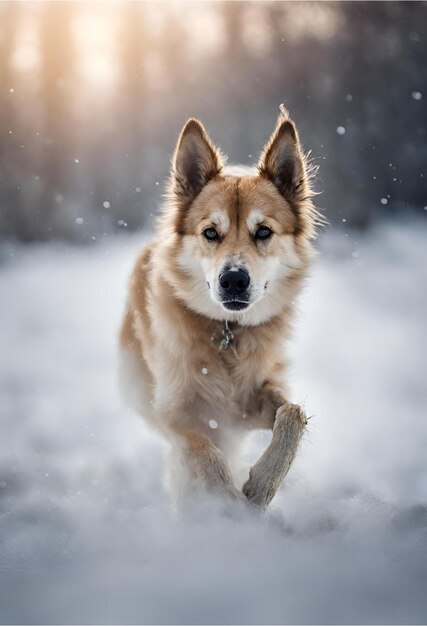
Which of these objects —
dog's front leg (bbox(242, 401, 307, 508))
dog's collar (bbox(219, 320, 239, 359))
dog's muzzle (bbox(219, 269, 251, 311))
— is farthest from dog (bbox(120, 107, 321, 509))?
dog's front leg (bbox(242, 401, 307, 508))

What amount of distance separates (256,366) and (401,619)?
1.70 metres

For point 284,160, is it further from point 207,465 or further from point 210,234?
Answer: point 207,465

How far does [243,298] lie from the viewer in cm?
466

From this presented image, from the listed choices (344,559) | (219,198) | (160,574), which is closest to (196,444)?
(160,574)

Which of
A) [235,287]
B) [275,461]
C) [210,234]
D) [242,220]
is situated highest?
[242,220]

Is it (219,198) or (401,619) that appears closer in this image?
(401,619)

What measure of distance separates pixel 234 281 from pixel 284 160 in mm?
1005

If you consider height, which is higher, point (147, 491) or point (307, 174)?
point (307, 174)

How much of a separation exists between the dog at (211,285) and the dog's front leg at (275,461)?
27 centimetres

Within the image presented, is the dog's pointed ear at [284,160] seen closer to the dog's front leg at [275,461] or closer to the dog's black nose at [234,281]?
the dog's black nose at [234,281]

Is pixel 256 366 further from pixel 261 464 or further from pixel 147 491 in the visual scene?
pixel 147 491

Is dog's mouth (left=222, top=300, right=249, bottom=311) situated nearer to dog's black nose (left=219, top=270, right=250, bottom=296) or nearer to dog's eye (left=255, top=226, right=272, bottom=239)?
dog's black nose (left=219, top=270, right=250, bottom=296)

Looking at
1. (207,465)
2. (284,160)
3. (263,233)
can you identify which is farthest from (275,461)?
→ (284,160)

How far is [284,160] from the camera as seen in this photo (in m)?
5.14
